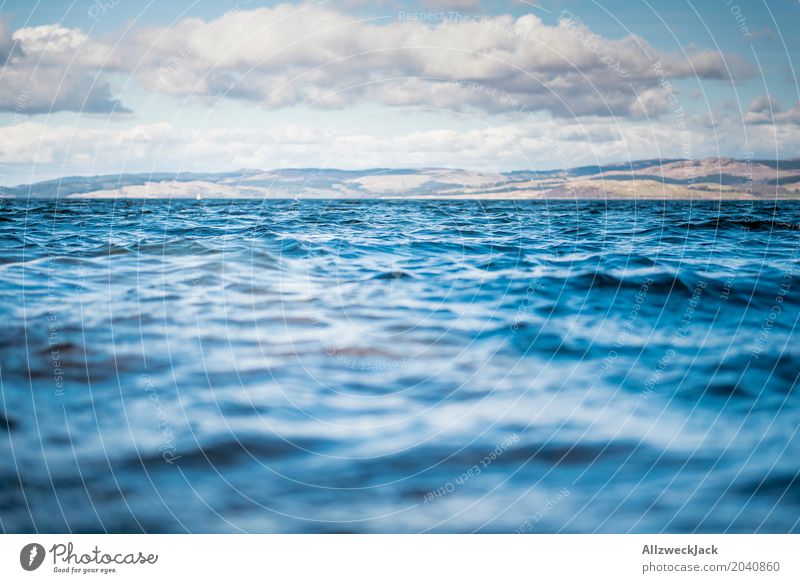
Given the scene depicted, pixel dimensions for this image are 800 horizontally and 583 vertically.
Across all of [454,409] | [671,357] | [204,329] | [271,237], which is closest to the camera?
[454,409]

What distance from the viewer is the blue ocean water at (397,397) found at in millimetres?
4391

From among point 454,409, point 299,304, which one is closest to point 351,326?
point 299,304

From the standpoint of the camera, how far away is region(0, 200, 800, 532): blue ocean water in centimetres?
439

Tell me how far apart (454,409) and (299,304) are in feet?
12.9

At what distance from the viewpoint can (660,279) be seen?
412 inches

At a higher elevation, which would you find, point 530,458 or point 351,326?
point 351,326

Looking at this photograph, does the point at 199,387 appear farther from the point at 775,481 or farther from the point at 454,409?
the point at 775,481

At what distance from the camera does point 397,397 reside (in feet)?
19.7
